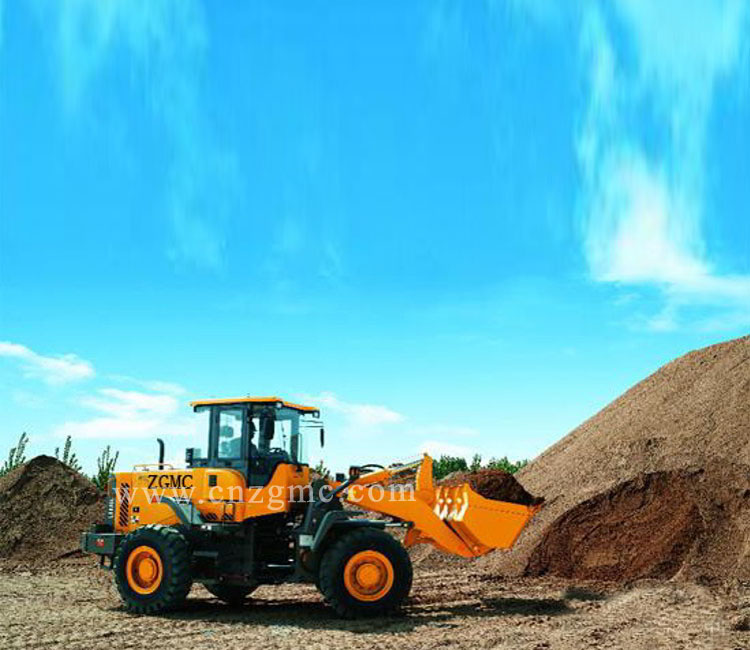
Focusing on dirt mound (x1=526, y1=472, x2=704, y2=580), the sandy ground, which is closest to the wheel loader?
the sandy ground

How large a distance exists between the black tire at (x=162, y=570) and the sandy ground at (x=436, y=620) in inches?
10.7

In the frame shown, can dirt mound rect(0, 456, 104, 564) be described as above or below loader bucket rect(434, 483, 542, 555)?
above

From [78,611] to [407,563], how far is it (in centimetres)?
523

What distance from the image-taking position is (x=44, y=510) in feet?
74.7

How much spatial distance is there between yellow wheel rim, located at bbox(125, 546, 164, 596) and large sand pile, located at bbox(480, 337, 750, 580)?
714 cm

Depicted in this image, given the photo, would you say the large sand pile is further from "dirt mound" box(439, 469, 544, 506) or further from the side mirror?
the side mirror

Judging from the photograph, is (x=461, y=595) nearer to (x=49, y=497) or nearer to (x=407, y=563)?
(x=407, y=563)

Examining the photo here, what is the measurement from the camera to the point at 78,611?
13055 millimetres

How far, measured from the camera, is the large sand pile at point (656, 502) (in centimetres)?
1555

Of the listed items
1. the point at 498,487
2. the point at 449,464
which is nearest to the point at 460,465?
the point at 449,464

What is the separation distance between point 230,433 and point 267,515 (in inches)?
52.7

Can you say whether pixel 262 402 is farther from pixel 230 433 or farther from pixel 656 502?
pixel 656 502

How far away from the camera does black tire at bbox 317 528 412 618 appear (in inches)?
455

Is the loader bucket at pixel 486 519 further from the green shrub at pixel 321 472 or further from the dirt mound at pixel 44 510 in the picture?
the dirt mound at pixel 44 510
